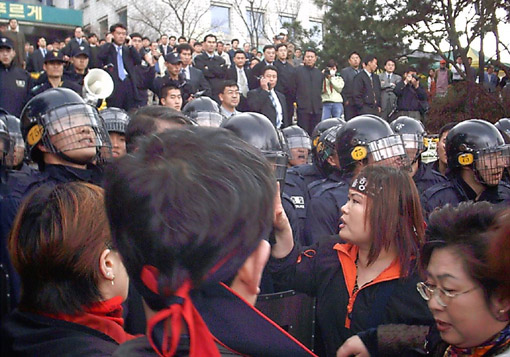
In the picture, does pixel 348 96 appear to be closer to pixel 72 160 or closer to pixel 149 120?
pixel 149 120

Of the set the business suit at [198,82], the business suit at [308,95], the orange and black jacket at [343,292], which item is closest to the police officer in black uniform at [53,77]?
the business suit at [198,82]

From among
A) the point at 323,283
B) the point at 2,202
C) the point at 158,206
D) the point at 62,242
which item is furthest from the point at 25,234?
the point at 323,283

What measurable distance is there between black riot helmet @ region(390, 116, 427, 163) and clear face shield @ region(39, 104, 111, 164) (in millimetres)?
2514

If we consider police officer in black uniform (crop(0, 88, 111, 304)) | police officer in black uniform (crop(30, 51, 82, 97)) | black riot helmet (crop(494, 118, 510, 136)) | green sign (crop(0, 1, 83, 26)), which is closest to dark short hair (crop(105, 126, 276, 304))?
police officer in black uniform (crop(0, 88, 111, 304))

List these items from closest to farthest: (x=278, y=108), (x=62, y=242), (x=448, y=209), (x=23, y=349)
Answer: (x=23, y=349)
(x=62, y=242)
(x=448, y=209)
(x=278, y=108)

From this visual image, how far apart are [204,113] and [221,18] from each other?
31.0 meters

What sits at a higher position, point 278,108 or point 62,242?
point 278,108

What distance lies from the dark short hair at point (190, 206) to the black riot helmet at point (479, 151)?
3.44 meters

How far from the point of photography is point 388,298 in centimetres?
241

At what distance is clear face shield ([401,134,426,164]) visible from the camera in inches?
190

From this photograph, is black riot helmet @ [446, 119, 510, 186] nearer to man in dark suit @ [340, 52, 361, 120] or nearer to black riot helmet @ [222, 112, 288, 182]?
black riot helmet @ [222, 112, 288, 182]

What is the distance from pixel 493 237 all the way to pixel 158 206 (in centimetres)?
137

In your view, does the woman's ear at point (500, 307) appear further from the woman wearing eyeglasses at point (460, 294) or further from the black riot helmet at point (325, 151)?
the black riot helmet at point (325, 151)

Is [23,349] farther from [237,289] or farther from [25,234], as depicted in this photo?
[237,289]
